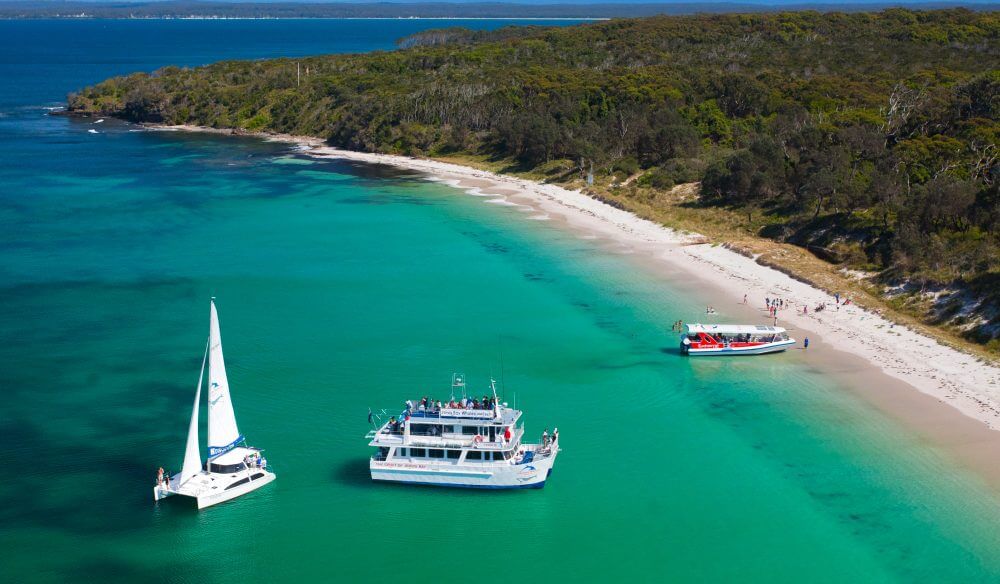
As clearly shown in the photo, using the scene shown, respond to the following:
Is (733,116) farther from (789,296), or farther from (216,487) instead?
(216,487)

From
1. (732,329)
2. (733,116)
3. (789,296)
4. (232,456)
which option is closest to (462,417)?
(232,456)

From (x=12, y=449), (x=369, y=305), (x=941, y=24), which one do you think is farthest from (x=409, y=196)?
(x=941, y=24)

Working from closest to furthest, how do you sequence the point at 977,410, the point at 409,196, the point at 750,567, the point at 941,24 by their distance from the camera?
the point at 750,567 → the point at 977,410 → the point at 409,196 → the point at 941,24

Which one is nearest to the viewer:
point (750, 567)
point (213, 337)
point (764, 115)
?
point (750, 567)

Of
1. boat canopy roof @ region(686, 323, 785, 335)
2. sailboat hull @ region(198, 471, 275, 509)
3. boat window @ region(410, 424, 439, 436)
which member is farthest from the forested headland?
sailboat hull @ region(198, 471, 275, 509)

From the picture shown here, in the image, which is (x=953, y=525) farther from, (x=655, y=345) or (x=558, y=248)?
(x=558, y=248)

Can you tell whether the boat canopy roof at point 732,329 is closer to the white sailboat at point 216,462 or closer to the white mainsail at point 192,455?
the white sailboat at point 216,462
